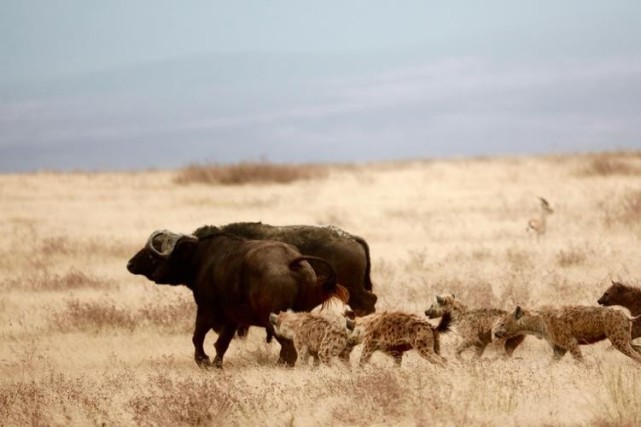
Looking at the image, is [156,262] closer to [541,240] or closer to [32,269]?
[32,269]

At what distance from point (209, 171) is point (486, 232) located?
18.1 metres

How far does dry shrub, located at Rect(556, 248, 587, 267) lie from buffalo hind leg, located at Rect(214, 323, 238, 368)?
7389 mm

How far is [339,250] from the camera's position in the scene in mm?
12719

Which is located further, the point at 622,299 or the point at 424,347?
the point at 622,299

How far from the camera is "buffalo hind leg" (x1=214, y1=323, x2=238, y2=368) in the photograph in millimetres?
11398

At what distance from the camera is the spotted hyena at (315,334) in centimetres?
1008

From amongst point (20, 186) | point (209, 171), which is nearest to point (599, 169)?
point (209, 171)

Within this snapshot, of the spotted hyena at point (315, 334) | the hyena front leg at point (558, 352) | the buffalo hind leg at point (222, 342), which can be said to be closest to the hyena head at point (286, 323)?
the spotted hyena at point (315, 334)

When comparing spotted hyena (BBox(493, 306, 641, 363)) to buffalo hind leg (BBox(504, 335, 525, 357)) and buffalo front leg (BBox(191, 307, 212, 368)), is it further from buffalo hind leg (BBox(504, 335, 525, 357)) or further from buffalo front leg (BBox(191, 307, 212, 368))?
buffalo front leg (BBox(191, 307, 212, 368))

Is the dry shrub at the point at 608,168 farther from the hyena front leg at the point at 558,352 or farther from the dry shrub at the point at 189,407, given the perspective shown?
the dry shrub at the point at 189,407

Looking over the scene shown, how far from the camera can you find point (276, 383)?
972 cm

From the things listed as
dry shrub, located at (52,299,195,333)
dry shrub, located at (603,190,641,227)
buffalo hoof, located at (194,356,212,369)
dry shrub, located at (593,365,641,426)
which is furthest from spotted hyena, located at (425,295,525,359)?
dry shrub, located at (603,190,641,227)

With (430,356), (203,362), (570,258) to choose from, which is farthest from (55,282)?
(430,356)

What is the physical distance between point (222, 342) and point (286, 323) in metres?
1.33
